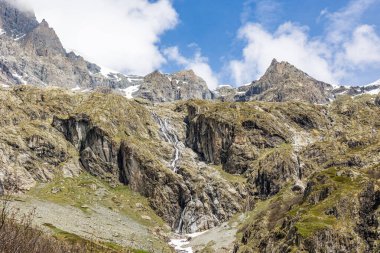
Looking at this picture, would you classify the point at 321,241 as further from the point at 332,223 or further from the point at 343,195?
the point at 343,195

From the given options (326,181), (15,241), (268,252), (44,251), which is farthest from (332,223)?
(15,241)

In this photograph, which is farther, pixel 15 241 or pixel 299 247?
pixel 299 247

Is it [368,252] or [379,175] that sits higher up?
[379,175]

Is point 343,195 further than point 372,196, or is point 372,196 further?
point 343,195

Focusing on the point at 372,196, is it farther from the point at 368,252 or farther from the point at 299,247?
the point at 299,247

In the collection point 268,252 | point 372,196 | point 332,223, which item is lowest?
point 268,252

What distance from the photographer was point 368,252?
456ft

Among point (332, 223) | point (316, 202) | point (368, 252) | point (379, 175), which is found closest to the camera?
point (368, 252)

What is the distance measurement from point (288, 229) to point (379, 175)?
58319 millimetres

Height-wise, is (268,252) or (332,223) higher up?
(332,223)

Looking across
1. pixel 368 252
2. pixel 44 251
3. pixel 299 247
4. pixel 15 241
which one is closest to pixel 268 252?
pixel 299 247

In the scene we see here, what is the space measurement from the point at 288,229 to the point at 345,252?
2737 cm

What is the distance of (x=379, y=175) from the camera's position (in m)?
197

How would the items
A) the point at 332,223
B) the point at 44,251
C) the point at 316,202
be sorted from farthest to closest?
1. the point at 316,202
2. the point at 332,223
3. the point at 44,251
